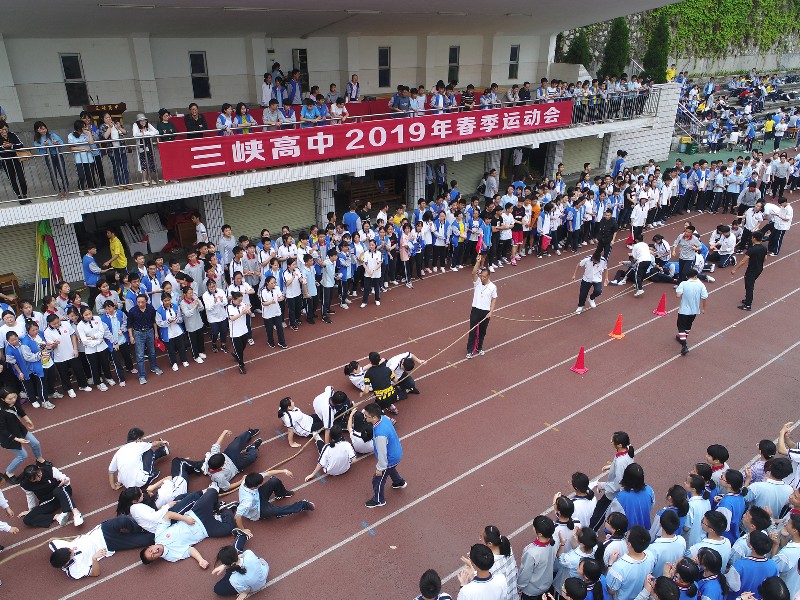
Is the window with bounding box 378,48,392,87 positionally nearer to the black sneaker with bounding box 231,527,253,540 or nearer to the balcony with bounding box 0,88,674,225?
the balcony with bounding box 0,88,674,225

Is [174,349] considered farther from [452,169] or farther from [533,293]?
[452,169]

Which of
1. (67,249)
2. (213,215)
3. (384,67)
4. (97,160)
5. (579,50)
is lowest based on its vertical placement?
(67,249)

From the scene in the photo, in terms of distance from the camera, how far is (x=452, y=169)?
19.9m

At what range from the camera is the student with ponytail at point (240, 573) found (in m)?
5.69

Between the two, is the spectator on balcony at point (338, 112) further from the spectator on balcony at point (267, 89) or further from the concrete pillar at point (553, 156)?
the concrete pillar at point (553, 156)

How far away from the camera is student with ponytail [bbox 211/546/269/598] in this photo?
5.69 m

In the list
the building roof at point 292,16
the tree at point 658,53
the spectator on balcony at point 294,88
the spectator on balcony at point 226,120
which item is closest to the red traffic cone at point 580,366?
the spectator on balcony at point 226,120

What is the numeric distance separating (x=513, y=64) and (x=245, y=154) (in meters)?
14.2

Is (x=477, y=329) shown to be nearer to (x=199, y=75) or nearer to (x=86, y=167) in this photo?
(x=86, y=167)

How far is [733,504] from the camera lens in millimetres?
5730

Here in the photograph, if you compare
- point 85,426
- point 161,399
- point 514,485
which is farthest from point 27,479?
point 514,485

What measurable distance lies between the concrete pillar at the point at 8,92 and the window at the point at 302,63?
7414 mm

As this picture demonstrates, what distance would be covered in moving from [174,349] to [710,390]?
30.7 feet

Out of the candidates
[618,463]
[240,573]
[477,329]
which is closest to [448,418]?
[477,329]
